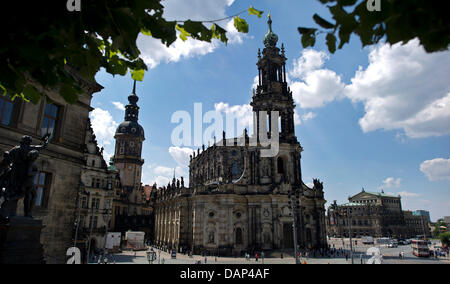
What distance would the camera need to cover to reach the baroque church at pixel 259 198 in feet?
134

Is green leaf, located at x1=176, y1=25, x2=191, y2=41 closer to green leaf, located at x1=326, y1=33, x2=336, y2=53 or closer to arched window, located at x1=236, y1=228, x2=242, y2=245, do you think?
green leaf, located at x1=326, y1=33, x2=336, y2=53

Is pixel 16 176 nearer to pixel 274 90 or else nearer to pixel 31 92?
pixel 31 92

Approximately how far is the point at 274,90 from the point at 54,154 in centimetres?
3978

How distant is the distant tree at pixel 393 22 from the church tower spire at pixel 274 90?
44.2 m

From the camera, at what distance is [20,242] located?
9.70 m

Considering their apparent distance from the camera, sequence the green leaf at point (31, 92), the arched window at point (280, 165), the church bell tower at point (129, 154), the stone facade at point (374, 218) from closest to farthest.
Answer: the green leaf at point (31, 92), the arched window at point (280, 165), the church bell tower at point (129, 154), the stone facade at point (374, 218)

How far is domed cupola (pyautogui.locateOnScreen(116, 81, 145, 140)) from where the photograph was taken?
76.2 meters

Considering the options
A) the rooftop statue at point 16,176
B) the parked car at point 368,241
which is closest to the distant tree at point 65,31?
the rooftop statue at point 16,176

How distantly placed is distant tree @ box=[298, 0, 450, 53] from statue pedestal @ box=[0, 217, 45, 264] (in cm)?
1139

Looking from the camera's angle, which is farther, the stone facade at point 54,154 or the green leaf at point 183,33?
the stone facade at point 54,154

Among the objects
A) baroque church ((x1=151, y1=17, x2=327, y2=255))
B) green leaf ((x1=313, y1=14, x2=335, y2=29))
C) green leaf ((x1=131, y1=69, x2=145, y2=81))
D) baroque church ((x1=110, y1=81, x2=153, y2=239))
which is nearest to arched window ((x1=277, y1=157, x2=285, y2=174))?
baroque church ((x1=151, y1=17, x2=327, y2=255))

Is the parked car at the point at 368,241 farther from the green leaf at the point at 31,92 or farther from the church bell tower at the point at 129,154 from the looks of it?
the green leaf at the point at 31,92
